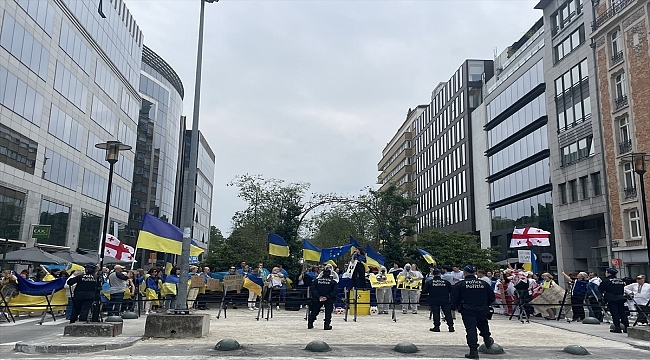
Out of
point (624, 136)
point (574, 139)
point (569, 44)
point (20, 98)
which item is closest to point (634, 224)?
point (624, 136)

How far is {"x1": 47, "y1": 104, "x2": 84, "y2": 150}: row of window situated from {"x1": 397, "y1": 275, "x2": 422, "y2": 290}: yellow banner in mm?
31242

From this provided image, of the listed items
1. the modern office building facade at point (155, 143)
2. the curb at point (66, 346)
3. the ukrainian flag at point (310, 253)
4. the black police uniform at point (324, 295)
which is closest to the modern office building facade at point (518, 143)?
the ukrainian flag at point (310, 253)

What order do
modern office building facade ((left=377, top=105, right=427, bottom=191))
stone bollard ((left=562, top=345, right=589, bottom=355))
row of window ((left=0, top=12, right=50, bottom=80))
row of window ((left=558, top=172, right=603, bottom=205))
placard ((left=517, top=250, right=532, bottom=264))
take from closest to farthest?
stone bollard ((left=562, top=345, right=589, bottom=355)) < placard ((left=517, top=250, right=532, bottom=264)) < row of window ((left=0, top=12, right=50, bottom=80)) < row of window ((left=558, top=172, right=603, bottom=205)) < modern office building facade ((left=377, top=105, right=427, bottom=191))

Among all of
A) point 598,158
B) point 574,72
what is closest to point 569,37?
point 574,72

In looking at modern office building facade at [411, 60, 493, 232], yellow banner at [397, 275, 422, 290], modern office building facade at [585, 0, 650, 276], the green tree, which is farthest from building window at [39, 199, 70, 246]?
modern office building facade at [411, 60, 493, 232]

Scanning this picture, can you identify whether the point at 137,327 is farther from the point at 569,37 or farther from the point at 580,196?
the point at 569,37

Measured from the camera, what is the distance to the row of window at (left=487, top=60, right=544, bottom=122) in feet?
154

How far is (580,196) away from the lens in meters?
39.5

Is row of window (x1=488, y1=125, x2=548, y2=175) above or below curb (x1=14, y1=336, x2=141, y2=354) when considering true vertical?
above

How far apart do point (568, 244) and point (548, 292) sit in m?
25.4

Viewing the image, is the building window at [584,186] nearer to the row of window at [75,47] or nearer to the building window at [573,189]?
the building window at [573,189]

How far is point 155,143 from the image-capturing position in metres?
71.6

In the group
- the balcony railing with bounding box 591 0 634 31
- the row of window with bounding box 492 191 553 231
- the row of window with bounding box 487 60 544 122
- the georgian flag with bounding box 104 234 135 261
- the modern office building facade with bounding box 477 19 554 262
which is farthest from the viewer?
the row of window with bounding box 487 60 544 122

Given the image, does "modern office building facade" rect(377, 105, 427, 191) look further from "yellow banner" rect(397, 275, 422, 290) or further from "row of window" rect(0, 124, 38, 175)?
"yellow banner" rect(397, 275, 422, 290)
